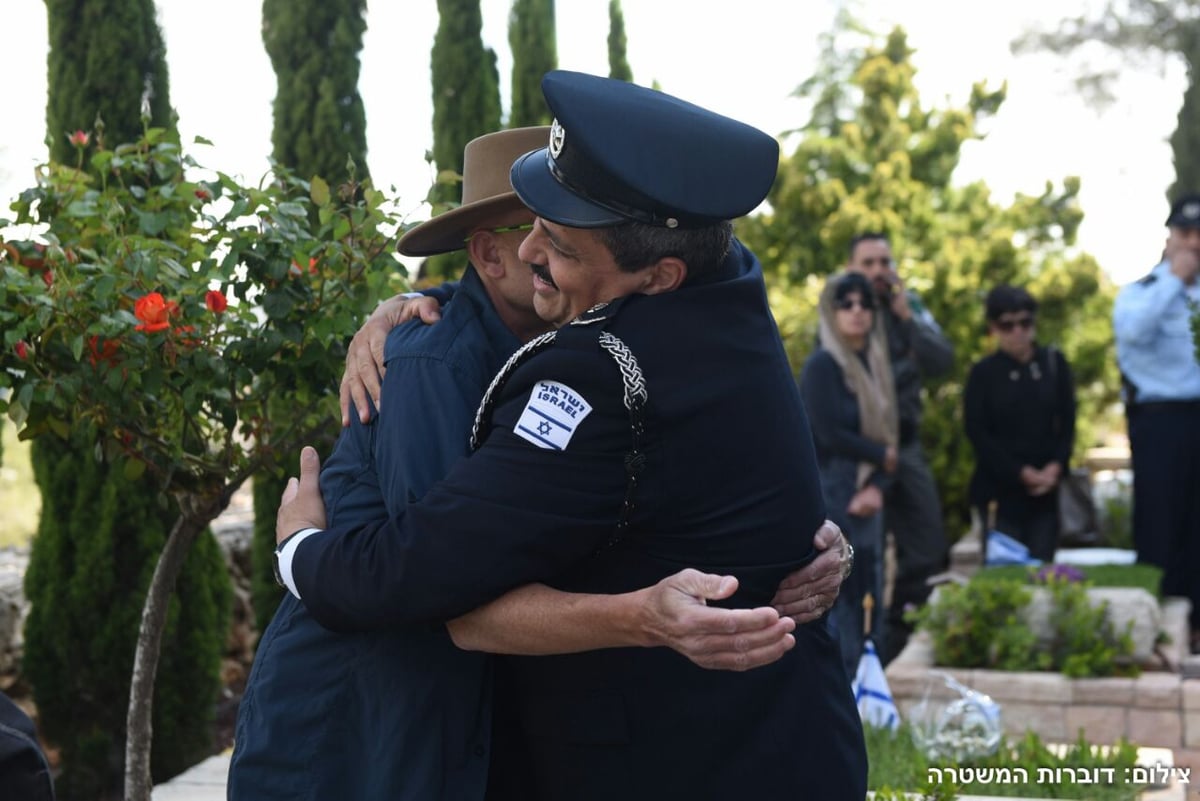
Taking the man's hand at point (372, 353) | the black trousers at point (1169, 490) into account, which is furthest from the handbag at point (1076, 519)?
the man's hand at point (372, 353)

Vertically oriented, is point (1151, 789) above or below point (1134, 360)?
below

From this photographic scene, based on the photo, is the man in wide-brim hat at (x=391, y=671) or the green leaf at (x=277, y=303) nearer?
the man in wide-brim hat at (x=391, y=671)

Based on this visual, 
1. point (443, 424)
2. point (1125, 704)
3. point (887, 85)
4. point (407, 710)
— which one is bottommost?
point (1125, 704)

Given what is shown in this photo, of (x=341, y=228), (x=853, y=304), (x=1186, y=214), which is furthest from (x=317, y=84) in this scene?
(x=341, y=228)

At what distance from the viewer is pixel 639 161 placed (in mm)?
2023

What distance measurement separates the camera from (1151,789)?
440 cm

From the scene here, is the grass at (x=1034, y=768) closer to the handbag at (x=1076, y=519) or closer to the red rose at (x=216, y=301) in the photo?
the red rose at (x=216, y=301)

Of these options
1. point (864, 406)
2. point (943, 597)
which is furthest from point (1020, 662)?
point (864, 406)

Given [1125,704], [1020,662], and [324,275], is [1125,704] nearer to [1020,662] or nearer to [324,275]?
[1020,662]

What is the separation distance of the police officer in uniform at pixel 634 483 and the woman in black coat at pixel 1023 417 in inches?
233

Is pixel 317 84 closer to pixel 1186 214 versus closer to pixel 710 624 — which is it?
pixel 1186 214

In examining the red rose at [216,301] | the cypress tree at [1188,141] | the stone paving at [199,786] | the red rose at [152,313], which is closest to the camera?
the red rose at [152,313]

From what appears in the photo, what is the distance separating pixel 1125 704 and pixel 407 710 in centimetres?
434

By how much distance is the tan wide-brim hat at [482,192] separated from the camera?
100 inches
